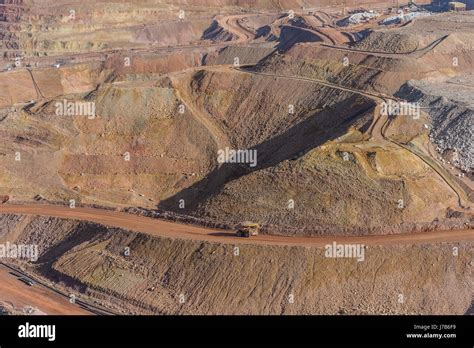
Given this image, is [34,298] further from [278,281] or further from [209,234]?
[278,281]

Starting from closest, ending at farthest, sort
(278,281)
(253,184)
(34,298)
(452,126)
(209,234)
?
(278,281) → (34,298) → (209,234) → (253,184) → (452,126)

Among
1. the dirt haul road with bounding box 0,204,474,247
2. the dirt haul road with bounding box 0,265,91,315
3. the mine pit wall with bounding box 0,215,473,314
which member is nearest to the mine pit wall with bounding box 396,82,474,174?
the dirt haul road with bounding box 0,204,474,247

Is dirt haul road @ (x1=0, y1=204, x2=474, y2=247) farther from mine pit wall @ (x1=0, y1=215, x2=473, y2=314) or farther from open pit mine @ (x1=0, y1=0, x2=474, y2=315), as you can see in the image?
mine pit wall @ (x1=0, y1=215, x2=473, y2=314)

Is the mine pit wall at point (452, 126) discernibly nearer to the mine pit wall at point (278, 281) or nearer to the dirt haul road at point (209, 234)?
the dirt haul road at point (209, 234)

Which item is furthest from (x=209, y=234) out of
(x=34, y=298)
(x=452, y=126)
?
(x=452, y=126)

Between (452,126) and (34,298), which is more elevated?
(452,126)

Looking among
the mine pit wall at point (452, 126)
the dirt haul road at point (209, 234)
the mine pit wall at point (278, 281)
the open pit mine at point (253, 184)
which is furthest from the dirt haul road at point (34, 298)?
the mine pit wall at point (452, 126)
